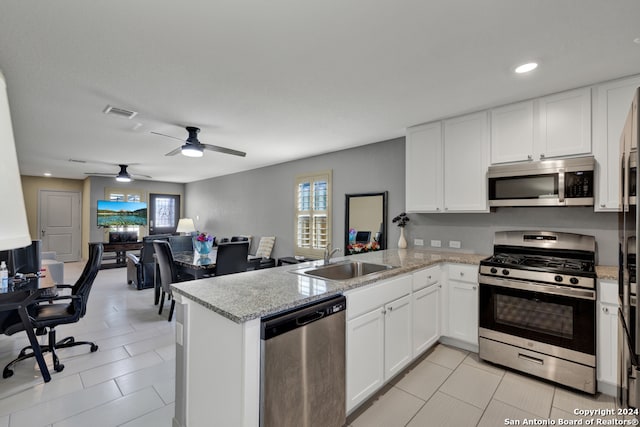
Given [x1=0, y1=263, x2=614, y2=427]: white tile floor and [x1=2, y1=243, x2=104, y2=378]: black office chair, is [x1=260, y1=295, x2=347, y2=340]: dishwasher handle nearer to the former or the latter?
[x1=0, y1=263, x2=614, y2=427]: white tile floor

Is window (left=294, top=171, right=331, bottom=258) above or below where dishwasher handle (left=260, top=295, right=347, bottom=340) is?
above

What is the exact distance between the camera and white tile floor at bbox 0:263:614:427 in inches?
78.3

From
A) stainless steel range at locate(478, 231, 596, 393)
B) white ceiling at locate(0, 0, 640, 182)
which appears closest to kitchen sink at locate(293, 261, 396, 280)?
stainless steel range at locate(478, 231, 596, 393)

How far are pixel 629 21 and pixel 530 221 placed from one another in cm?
180

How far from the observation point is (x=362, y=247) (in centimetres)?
429

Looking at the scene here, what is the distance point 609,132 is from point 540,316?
5.30 ft

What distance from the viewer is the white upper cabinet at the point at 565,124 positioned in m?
2.48

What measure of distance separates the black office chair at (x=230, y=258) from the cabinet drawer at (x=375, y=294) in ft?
6.90

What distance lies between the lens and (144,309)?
4.23 meters

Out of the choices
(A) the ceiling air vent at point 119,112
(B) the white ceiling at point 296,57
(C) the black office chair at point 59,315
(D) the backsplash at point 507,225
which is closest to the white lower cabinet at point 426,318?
(D) the backsplash at point 507,225

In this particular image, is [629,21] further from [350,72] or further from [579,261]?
[579,261]

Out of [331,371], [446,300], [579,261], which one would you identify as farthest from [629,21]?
[331,371]

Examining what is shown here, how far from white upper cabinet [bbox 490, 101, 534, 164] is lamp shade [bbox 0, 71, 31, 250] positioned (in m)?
3.39

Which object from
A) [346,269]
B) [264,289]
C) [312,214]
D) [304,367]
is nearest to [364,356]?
[304,367]
